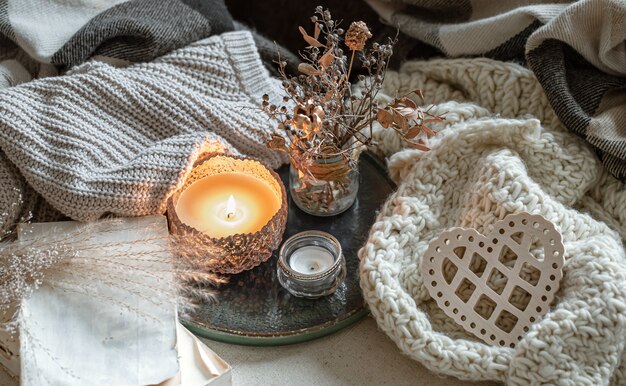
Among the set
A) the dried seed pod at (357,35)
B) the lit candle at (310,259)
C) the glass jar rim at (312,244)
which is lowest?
the lit candle at (310,259)

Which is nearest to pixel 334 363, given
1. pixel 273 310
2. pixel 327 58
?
pixel 273 310

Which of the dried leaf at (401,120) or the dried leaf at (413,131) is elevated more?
the dried leaf at (401,120)

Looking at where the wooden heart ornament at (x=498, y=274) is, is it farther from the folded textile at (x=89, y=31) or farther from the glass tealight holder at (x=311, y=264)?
the folded textile at (x=89, y=31)

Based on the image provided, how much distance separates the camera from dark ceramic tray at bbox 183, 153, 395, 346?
2.54 ft

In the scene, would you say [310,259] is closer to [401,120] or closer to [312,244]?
[312,244]

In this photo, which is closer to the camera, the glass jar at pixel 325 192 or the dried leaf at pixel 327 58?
the dried leaf at pixel 327 58

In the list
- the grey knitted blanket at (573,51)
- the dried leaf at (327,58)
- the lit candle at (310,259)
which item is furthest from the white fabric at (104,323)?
the grey knitted blanket at (573,51)

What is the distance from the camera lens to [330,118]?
2.39ft

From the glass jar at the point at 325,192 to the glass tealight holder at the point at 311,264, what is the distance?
0.21 ft

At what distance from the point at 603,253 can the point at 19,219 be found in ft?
2.14

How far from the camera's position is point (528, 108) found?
0.88 metres

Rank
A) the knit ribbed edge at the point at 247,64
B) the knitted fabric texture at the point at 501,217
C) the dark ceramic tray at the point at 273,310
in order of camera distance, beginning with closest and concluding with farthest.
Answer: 1. the knitted fabric texture at the point at 501,217
2. the dark ceramic tray at the point at 273,310
3. the knit ribbed edge at the point at 247,64

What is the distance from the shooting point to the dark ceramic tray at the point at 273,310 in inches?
30.5

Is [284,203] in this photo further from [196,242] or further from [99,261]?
[99,261]
